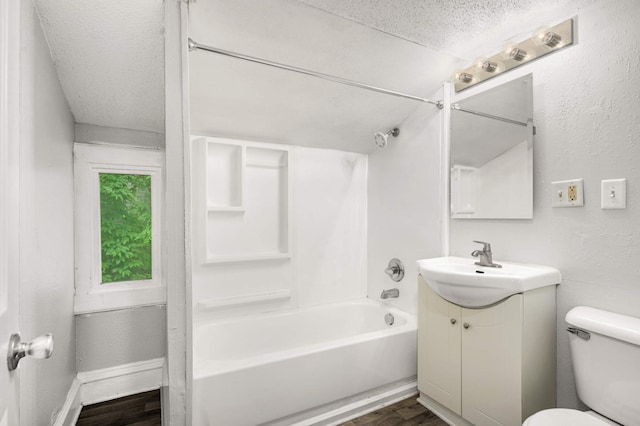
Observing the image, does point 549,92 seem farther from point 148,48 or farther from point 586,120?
point 148,48

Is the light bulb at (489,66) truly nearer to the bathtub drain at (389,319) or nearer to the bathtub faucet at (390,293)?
the bathtub faucet at (390,293)

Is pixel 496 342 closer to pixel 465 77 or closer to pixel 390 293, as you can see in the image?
pixel 390 293

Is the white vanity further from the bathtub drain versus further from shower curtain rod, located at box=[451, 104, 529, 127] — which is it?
shower curtain rod, located at box=[451, 104, 529, 127]

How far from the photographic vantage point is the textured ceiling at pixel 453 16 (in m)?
1.48

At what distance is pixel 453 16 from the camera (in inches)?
62.0

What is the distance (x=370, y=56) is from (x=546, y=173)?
116 cm

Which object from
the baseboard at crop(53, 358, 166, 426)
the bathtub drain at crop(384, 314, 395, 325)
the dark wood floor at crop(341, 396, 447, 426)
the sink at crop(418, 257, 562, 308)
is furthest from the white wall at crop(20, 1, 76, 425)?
the bathtub drain at crop(384, 314, 395, 325)

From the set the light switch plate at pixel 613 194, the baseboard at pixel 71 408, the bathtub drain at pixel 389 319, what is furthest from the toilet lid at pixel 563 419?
the baseboard at pixel 71 408

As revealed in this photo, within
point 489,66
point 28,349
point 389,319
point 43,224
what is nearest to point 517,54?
point 489,66

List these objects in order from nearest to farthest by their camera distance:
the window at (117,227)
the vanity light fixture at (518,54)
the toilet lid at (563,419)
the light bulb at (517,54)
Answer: the toilet lid at (563,419), the vanity light fixture at (518,54), the light bulb at (517,54), the window at (117,227)

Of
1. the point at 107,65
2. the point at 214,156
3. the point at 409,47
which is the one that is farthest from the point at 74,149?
the point at 409,47

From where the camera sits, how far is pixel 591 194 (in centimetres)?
143

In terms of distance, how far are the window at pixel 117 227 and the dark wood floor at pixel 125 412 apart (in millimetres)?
597

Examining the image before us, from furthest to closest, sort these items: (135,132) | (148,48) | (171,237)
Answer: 1. (135,132)
2. (148,48)
3. (171,237)
